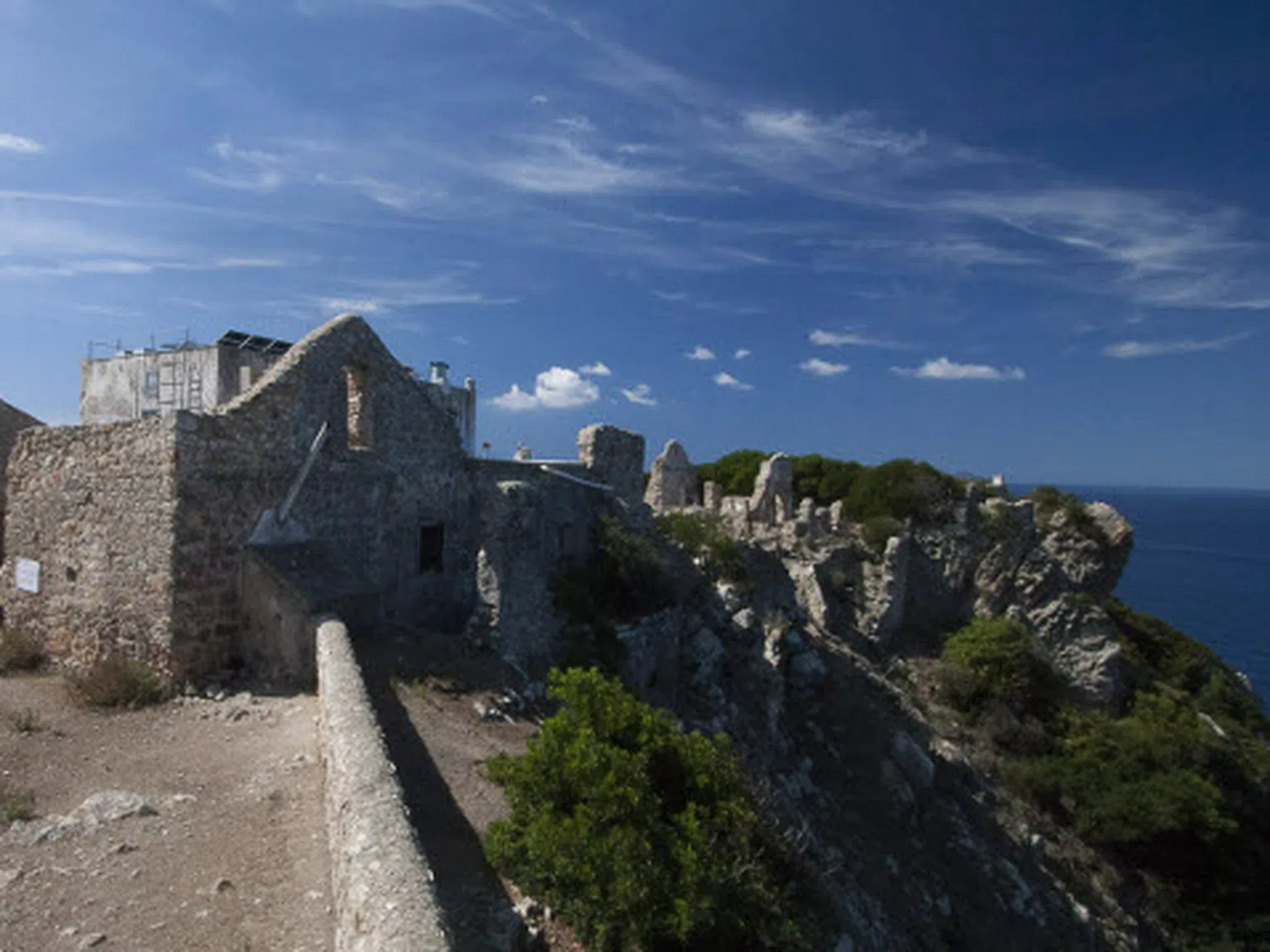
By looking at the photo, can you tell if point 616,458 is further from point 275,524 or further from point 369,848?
point 369,848

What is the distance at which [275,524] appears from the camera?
1005 centimetres

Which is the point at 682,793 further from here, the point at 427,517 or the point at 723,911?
the point at 427,517

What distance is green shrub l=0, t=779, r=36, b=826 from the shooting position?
241 inches

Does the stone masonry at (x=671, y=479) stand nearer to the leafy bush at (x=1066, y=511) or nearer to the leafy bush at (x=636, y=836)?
the leafy bush at (x=1066, y=511)

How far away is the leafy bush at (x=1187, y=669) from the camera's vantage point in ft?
88.3

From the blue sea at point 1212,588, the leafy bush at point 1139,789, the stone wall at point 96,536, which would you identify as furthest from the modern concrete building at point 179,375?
the blue sea at point 1212,588

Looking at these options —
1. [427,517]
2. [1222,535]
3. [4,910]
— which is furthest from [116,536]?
[1222,535]

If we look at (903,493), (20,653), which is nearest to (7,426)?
(20,653)

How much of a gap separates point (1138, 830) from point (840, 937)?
1343 cm

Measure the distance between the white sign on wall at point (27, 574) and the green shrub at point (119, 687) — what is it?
8.25 ft

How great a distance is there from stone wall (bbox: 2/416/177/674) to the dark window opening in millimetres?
3922

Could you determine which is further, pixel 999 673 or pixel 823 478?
pixel 823 478

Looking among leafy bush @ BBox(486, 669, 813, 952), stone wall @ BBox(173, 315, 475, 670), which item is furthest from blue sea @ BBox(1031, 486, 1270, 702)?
leafy bush @ BBox(486, 669, 813, 952)

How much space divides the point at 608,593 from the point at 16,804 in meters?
8.61
